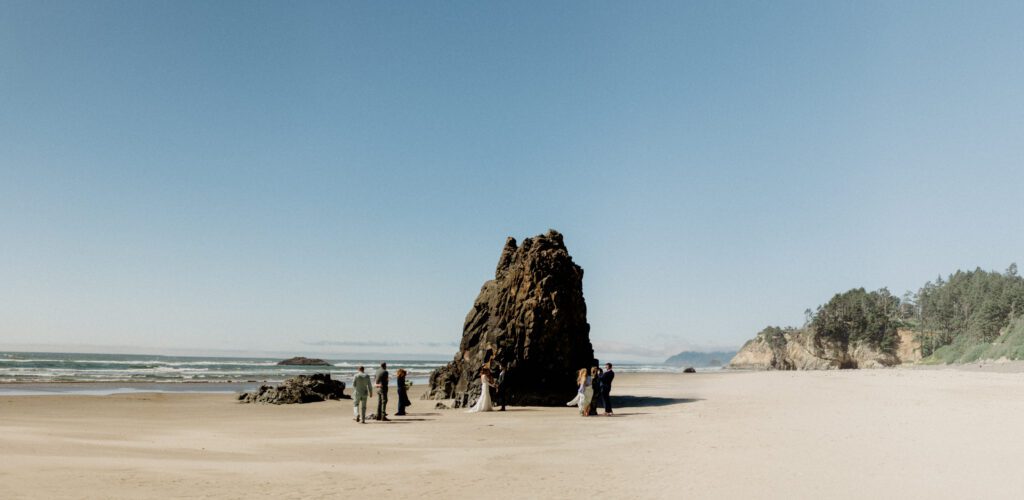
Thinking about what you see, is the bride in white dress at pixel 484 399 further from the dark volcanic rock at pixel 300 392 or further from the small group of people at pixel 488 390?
the dark volcanic rock at pixel 300 392

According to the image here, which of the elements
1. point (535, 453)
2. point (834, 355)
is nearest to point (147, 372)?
point (535, 453)

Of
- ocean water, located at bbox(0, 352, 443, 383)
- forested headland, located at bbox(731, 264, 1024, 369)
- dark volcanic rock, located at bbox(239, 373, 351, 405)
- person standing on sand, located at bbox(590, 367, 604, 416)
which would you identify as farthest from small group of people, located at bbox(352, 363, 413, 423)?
forested headland, located at bbox(731, 264, 1024, 369)

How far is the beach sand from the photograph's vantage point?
9.89 metres

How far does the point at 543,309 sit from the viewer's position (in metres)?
25.7

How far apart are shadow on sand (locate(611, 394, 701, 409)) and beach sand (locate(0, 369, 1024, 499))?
11.2 feet

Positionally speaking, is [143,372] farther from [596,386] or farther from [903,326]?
[903,326]

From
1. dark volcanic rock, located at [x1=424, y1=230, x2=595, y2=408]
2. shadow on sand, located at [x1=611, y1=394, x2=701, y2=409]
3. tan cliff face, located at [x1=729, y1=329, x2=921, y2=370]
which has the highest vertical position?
dark volcanic rock, located at [x1=424, y1=230, x2=595, y2=408]

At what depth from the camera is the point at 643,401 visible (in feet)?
93.0

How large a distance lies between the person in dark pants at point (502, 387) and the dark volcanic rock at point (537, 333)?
21cm

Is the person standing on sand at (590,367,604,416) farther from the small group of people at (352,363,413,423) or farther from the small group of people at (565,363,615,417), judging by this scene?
the small group of people at (352,363,413,423)

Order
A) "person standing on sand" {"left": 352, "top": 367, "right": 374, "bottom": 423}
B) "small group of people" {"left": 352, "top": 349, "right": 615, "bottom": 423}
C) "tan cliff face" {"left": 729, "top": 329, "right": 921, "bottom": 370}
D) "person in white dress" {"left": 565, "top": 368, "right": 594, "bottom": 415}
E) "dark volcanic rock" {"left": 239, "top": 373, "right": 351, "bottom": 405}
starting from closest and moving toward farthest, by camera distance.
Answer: "person standing on sand" {"left": 352, "top": 367, "right": 374, "bottom": 423} → "small group of people" {"left": 352, "top": 349, "right": 615, "bottom": 423} → "person in white dress" {"left": 565, "top": 368, "right": 594, "bottom": 415} → "dark volcanic rock" {"left": 239, "top": 373, "right": 351, "bottom": 405} → "tan cliff face" {"left": 729, "top": 329, "right": 921, "bottom": 370}

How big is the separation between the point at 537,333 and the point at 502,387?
8.09 feet

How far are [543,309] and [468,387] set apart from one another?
421 cm

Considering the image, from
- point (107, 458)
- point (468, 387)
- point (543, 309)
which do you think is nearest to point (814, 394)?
point (543, 309)
